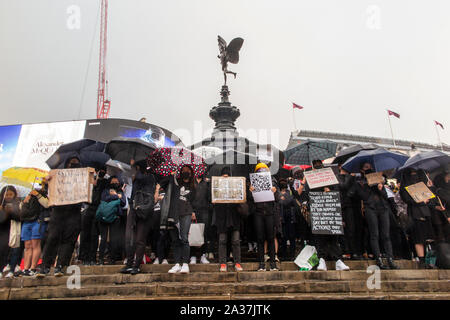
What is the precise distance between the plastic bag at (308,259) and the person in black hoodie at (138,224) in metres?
3.29

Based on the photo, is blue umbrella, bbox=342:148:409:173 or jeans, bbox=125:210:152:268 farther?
blue umbrella, bbox=342:148:409:173

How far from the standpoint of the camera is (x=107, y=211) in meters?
6.75

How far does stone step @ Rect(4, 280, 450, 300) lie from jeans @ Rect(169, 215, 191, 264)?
871 millimetres

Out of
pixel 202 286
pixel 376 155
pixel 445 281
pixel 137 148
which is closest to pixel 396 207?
pixel 376 155

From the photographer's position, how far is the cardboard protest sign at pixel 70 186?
5969 mm

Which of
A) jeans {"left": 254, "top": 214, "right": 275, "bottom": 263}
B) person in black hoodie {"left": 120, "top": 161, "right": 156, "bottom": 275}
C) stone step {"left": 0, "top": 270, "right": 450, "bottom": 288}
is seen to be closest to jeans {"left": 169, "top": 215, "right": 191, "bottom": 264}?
stone step {"left": 0, "top": 270, "right": 450, "bottom": 288}

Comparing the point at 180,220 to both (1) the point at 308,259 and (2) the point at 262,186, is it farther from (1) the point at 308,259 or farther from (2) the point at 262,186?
(1) the point at 308,259

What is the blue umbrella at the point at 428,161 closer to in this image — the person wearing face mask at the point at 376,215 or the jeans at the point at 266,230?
the person wearing face mask at the point at 376,215

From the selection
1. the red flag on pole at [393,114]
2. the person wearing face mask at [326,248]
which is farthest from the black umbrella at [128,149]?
the red flag on pole at [393,114]

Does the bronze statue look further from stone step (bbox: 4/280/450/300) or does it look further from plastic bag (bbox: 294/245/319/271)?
stone step (bbox: 4/280/450/300)

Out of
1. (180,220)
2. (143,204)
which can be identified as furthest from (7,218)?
(180,220)

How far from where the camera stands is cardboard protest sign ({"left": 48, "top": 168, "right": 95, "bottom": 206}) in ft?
19.6
